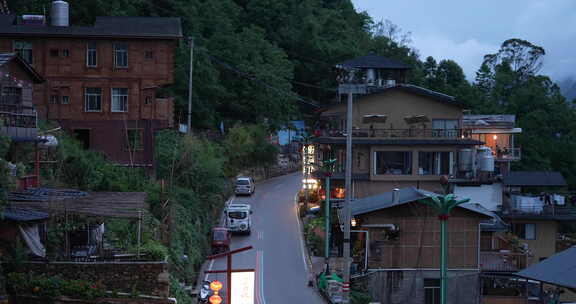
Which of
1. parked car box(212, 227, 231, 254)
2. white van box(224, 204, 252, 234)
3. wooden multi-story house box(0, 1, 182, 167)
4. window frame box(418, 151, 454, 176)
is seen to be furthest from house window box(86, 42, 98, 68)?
window frame box(418, 151, 454, 176)

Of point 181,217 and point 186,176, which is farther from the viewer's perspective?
point 186,176

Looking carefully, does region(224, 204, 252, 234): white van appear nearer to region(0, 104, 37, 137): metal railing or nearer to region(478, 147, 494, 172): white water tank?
region(0, 104, 37, 137): metal railing

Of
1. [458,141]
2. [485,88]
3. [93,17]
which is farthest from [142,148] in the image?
[485,88]

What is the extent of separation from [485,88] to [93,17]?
47.3m

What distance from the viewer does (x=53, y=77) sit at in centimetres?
3719

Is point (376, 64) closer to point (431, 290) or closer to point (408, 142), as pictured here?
point (408, 142)

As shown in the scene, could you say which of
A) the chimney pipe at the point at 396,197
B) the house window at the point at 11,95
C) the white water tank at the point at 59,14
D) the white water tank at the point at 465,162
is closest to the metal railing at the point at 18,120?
the house window at the point at 11,95

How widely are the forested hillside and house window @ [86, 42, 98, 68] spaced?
41.7ft

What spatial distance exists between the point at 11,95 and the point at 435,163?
26.3 metres

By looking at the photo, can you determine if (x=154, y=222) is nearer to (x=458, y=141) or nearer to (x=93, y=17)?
(x=458, y=141)

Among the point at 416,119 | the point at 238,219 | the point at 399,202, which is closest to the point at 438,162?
the point at 416,119

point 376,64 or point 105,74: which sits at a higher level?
point 376,64

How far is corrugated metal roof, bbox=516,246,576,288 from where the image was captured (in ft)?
52.0

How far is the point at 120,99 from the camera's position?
123ft
